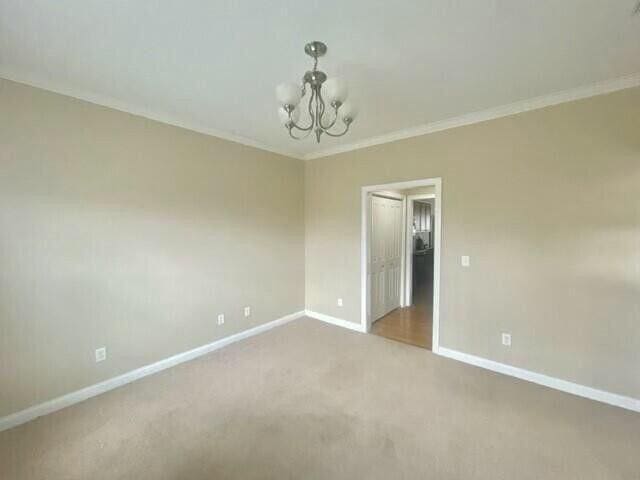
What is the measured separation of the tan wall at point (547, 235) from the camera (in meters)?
2.20

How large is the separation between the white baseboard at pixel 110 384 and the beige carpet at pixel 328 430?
0.08 m

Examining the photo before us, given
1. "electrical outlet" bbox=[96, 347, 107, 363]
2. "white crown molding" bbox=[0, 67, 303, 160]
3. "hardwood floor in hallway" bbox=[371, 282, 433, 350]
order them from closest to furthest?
"white crown molding" bbox=[0, 67, 303, 160] < "electrical outlet" bbox=[96, 347, 107, 363] < "hardwood floor in hallway" bbox=[371, 282, 433, 350]

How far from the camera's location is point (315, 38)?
5.54ft

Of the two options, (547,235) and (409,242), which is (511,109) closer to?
(547,235)

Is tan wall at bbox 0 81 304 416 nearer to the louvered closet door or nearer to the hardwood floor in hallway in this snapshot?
the louvered closet door

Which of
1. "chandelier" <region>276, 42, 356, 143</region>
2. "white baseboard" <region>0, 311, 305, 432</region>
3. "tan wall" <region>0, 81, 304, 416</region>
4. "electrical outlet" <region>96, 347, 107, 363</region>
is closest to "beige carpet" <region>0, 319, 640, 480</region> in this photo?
"white baseboard" <region>0, 311, 305, 432</region>

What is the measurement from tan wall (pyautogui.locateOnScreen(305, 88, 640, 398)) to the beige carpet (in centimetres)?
37

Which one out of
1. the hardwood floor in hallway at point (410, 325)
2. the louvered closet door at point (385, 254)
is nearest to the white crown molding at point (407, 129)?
the louvered closet door at point (385, 254)

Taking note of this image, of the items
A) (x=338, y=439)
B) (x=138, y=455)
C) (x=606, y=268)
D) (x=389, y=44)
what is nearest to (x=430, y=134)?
(x=389, y=44)

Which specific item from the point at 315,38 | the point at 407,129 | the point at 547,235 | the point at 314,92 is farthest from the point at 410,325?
the point at 315,38

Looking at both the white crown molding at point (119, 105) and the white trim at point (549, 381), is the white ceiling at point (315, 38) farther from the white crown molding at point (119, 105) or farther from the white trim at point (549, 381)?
the white trim at point (549, 381)

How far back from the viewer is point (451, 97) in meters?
2.46

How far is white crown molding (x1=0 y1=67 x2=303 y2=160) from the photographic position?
6.62 feet

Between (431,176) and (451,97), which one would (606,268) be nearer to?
(431,176)
